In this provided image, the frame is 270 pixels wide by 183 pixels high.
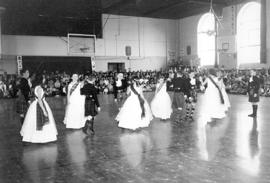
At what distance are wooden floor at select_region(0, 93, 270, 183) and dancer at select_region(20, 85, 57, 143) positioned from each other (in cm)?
19

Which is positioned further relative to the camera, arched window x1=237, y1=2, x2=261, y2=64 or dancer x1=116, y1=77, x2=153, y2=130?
arched window x1=237, y1=2, x2=261, y2=64

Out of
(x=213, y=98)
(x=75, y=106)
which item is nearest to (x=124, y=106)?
(x=75, y=106)

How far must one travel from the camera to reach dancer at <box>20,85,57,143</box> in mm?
6410

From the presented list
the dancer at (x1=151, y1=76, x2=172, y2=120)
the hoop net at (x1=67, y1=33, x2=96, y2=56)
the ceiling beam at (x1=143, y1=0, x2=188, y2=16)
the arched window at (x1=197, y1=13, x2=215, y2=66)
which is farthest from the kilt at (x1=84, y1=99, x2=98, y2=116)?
the arched window at (x1=197, y1=13, x2=215, y2=66)

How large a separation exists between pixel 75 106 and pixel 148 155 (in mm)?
3323

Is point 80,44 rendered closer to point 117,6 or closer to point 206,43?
point 117,6

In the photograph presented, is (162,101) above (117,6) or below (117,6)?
below

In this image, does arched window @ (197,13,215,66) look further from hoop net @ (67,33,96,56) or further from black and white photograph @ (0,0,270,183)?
hoop net @ (67,33,96,56)

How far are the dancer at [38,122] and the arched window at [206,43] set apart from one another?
67.6 ft

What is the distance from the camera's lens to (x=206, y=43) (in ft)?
85.6

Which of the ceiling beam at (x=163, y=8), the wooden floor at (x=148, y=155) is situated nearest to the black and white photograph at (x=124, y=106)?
the wooden floor at (x=148, y=155)

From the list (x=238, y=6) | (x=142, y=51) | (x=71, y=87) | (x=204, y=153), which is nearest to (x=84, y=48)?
(x=142, y=51)

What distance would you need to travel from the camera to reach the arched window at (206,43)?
83.7 feet

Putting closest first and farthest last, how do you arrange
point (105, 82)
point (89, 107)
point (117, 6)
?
1. point (89, 107)
2. point (105, 82)
3. point (117, 6)
